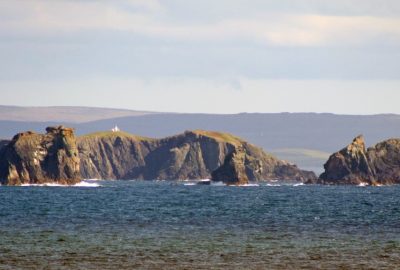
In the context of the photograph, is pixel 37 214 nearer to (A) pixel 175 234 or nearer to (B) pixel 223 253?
(A) pixel 175 234

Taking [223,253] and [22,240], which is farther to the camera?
[22,240]

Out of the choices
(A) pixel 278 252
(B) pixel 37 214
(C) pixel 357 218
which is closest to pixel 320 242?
(A) pixel 278 252

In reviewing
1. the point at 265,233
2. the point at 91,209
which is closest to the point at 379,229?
the point at 265,233

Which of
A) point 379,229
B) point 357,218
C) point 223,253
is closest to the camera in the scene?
point 223,253

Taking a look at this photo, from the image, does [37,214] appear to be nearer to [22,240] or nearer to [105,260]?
[22,240]

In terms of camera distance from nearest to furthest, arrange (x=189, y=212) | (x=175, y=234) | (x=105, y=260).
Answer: (x=105, y=260) < (x=175, y=234) < (x=189, y=212)

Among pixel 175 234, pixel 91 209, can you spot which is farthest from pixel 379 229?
pixel 91 209

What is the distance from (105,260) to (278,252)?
43.8 ft

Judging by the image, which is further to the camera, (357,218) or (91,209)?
(91,209)

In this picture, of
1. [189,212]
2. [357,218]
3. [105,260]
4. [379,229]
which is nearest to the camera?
[105,260]

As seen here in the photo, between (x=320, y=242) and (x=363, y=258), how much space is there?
37.5ft

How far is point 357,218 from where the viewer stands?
12225cm

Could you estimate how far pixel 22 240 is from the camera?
85.4 meters

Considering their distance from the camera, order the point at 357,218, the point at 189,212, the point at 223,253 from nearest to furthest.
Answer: the point at 223,253, the point at 357,218, the point at 189,212
